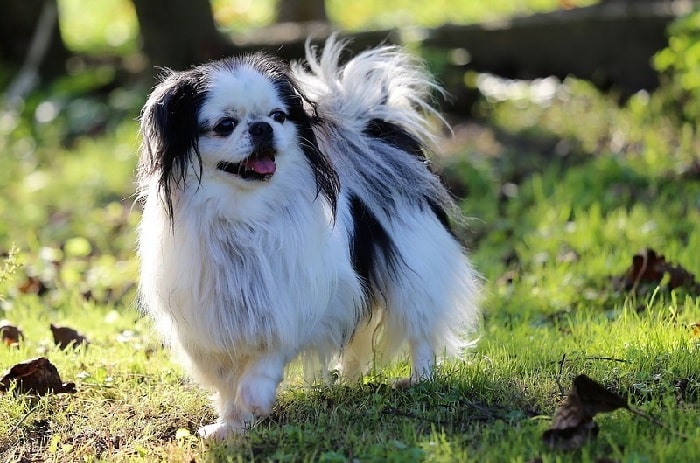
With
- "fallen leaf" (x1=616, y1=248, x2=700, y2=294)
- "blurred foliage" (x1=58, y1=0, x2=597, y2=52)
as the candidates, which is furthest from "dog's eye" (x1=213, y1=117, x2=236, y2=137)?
"blurred foliage" (x1=58, y1=0, x2=597, y2=52)

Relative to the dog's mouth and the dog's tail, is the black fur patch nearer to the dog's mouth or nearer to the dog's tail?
the dog's tail

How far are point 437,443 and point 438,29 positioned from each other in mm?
6326

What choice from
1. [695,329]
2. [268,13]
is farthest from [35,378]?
[268,13]

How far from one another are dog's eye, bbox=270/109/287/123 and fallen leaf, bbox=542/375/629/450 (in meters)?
1.27

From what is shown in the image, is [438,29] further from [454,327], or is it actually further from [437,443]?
[437,443]

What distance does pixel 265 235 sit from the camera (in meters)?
3.61

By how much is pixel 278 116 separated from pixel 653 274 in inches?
85.5

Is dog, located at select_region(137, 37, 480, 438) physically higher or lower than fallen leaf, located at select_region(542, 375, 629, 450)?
higher

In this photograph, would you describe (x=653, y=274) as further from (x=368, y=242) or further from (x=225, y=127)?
(x=225, y=127)

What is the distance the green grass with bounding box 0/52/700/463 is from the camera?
329 cm

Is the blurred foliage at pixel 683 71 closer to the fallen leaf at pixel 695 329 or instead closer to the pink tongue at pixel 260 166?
the fallen leaf at pixel 695 329

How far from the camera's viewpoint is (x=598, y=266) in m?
5.32

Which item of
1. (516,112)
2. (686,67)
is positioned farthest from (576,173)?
(516,112)

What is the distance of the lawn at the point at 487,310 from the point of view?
10.8ft
